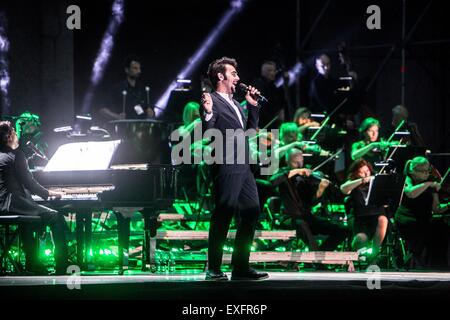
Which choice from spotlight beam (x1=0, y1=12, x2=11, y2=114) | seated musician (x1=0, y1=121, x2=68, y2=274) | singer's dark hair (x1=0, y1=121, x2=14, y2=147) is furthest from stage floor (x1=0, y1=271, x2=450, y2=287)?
spotlight beam (x1=0, y1=12, x2=11, y2=114)

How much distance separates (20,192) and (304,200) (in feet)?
11.2

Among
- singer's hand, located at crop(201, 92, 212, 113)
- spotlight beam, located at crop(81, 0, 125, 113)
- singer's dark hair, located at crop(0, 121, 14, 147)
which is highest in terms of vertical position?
spotlight beam, located at crop(81, 0, 125, 113)

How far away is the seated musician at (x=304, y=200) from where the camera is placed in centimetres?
976

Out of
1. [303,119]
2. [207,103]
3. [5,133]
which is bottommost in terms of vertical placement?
[5,133]

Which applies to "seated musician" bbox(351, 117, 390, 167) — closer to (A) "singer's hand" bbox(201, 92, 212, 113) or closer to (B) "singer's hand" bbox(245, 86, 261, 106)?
(B) "singer's hand" bbox(245, 86, 261, 106)

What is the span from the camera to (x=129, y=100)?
35.6 feet

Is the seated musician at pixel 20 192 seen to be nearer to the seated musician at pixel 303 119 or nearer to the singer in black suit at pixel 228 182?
the singer in black suit at pixel 228 182

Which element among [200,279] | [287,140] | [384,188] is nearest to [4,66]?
[287,140]

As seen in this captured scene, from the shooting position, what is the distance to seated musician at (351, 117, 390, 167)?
1027cm

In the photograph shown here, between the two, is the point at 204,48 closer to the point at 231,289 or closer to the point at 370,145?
the point at 370,145

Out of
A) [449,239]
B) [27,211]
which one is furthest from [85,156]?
[449,239]

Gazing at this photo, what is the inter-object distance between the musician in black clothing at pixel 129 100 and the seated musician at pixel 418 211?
3.24m

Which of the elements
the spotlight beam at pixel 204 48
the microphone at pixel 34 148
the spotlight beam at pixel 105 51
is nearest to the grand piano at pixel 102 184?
the microphone at pixel 34 148

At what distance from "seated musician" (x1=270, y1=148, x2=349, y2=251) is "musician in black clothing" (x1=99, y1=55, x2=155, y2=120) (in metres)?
1.95
